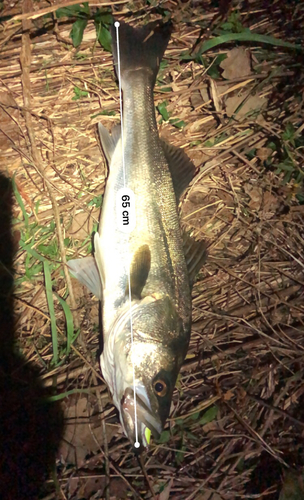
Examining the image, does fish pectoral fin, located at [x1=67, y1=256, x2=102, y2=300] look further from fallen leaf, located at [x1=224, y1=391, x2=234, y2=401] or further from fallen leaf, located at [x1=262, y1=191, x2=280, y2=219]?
fallen leaf, located at [x1=262, y1=191, x2=280, y2=219]

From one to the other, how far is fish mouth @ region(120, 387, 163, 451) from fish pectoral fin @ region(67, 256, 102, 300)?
81 centimetres

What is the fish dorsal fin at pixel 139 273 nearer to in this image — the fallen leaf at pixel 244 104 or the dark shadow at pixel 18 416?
the dark shadow at pixel 18 416

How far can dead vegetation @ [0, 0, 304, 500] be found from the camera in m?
2.71

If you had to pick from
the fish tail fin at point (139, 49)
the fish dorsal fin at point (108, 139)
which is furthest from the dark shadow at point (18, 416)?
the fish tail fin at point (139, 49)

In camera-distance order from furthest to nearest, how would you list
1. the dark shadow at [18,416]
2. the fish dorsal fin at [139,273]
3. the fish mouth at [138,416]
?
1. the dark shadow at [18,416]
2. the fish dorsal fin at [139,273]
3. the fish mouth at [138,416]

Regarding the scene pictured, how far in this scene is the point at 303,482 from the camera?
273 cm

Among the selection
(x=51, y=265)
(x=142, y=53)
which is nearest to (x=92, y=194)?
(x=51, y=265)

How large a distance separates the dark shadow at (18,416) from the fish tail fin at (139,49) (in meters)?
1.54

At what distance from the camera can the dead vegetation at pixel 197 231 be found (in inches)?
107

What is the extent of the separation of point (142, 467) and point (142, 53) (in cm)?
335

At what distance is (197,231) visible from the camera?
3.02 m

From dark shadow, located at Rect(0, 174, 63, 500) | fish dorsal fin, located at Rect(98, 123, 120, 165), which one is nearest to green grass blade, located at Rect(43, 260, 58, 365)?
dark shadow, located at Rect(0, 174, 63, 500)

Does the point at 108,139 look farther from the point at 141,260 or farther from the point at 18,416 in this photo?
the point at 18,416

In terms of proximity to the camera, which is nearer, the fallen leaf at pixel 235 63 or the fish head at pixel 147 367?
the fish head at pixel 147 367
